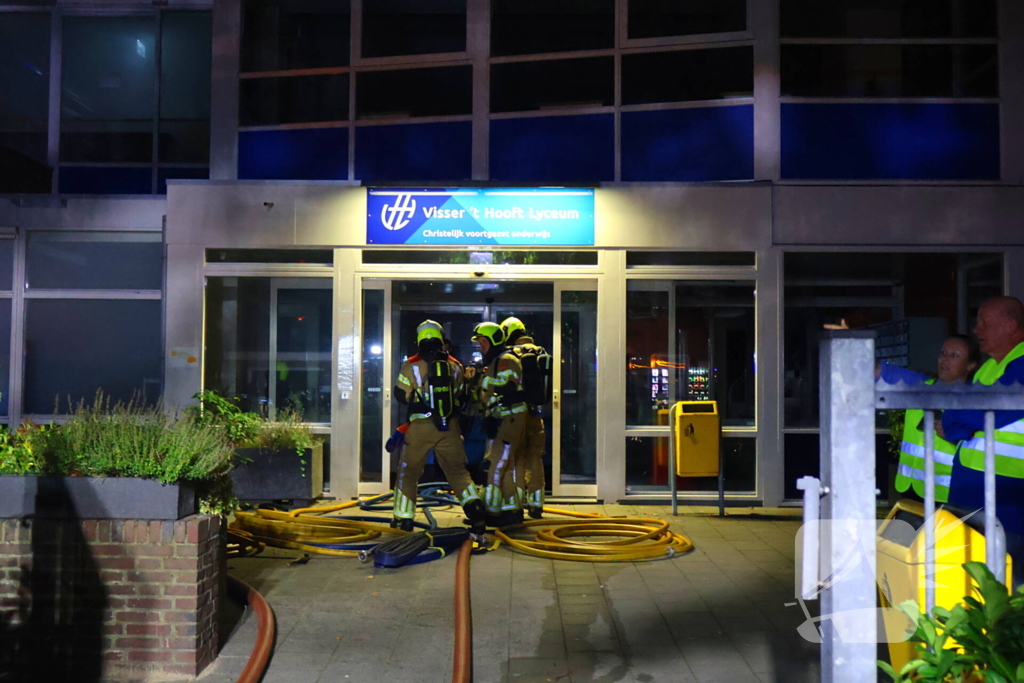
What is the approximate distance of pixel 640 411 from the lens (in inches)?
406

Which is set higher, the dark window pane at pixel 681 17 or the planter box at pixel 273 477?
the dark window pane at pixel 681 17

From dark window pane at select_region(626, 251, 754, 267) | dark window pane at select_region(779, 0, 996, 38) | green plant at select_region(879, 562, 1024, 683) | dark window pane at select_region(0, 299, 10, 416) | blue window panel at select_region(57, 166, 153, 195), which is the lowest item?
green plant at select_region(879, 562, 1024, 683)

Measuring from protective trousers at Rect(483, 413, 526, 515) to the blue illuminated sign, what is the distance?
2.44 meters

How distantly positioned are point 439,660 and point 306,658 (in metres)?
0.75

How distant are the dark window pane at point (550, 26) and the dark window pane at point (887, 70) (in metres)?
2.17

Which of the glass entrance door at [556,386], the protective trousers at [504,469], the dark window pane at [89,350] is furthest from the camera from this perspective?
the dark window pane at [89,350]

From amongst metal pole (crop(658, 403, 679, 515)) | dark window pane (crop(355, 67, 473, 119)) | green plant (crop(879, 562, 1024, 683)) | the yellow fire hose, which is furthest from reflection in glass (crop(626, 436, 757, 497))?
green plant (crop(879, 562, 1024, 683))

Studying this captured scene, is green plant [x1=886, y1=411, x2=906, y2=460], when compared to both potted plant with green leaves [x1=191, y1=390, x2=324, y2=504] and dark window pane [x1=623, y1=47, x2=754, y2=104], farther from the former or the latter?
potted plant with green leaves [x1=191, y1=390, x2=324, y2=504]

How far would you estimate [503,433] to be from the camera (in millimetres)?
8664

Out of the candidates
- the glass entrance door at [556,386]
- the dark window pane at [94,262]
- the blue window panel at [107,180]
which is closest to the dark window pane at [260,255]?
the glass entrance door at [556,386]

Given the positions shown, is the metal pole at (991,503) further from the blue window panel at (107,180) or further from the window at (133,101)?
the blue window panel at (107,180)

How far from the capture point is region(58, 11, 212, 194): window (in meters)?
12.3

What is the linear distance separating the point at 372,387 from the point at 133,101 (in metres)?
5.79

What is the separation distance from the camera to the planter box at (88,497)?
4.54 meters
